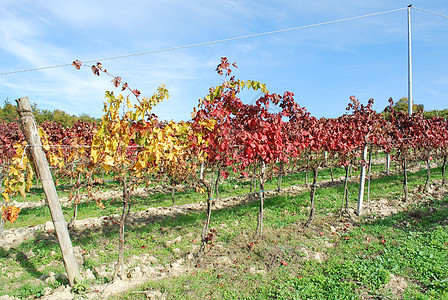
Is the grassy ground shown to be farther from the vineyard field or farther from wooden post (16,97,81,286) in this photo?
wooden post (16,97,81,286)

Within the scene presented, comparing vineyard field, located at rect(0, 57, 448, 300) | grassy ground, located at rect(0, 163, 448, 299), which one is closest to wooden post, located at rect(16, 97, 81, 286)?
vineyard field, located at rect(0, 57, 448, 300)

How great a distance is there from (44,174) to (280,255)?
12.6 feet

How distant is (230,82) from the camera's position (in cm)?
570

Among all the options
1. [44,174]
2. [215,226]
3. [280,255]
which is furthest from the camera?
[215,226]

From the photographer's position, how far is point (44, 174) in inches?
169

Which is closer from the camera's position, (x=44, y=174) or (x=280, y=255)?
(x=44, y=174)

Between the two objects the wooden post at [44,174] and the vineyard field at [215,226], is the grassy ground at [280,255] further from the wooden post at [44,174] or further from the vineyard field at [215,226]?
the wooden post at [44,174]

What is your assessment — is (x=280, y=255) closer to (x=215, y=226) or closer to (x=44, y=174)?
(x=215, y=226)

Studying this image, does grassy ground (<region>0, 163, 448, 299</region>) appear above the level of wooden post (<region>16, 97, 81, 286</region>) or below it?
below

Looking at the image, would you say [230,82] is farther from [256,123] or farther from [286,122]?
[286,122]

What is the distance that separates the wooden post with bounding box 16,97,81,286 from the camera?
4.24 m

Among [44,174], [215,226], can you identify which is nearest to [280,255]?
[215,226]

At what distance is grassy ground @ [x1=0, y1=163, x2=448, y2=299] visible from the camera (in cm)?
417

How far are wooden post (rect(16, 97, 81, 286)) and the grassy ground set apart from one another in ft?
1.38
